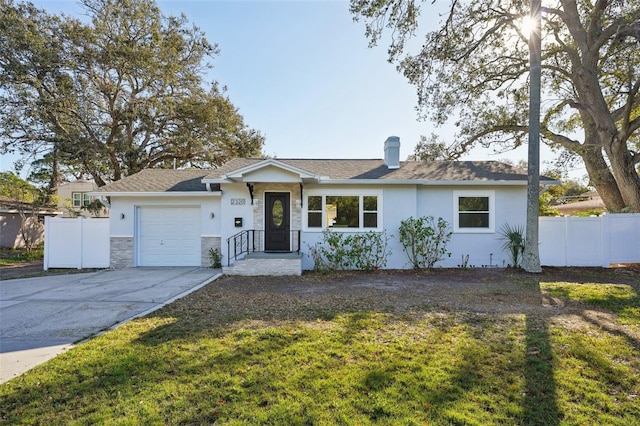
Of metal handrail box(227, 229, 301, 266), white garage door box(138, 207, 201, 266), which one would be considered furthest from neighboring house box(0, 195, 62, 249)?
metal handrail box(227, 229, 301, 266)

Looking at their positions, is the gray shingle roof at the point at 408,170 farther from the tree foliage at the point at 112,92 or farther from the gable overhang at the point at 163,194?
the tree foliage at the point at 112,92

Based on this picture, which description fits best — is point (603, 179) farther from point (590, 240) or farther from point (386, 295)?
point (386, 295)

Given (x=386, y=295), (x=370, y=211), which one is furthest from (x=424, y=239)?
(x=386, y=295)

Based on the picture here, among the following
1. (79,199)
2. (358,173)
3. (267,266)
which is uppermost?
(79,199)

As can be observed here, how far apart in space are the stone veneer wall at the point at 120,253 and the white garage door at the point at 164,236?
403mm

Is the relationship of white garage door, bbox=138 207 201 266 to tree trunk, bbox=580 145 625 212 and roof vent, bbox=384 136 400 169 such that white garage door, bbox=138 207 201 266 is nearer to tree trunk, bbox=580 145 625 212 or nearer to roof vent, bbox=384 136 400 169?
roof vent, bbox=384 136 400 169

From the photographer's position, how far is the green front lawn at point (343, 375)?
9.13ft

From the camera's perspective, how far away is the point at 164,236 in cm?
1144

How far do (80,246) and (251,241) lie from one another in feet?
20.4

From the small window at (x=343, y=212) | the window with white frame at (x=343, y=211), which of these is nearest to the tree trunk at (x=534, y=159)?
the window with white frame at (x=343, y=211)

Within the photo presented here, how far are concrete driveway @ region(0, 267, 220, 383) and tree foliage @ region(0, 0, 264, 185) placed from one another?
37.7 feet

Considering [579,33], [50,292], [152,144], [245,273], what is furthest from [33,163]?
[579,33]

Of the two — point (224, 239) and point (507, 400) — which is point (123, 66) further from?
point (507, 400)

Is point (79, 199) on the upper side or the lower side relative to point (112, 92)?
lower
